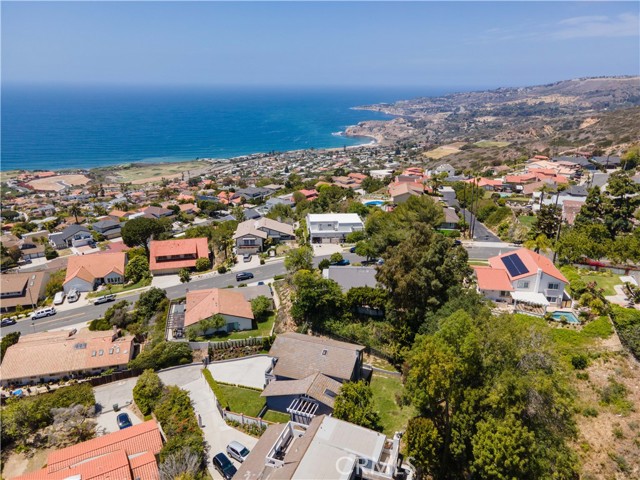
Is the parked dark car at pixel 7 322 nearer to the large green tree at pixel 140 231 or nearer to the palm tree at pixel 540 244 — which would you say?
the large green tree at pixel 140 231

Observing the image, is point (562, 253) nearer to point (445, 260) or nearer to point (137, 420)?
point (445, 260)

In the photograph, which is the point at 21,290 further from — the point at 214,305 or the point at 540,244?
the point at 540,244

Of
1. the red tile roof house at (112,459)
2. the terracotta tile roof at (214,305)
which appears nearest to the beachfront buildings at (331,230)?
the terracotta tile roof at (214,305)

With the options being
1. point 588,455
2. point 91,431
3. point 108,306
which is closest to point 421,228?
point 588,455

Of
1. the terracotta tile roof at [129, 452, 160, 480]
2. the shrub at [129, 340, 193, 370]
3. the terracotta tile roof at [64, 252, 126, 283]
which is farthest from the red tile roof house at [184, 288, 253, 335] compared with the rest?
the terracotta tile roof at [64, 252, 126, 283]

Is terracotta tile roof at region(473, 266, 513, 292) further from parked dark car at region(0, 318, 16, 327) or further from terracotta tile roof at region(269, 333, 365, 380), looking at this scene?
parked dark car at region(0, 318, 16, 327)

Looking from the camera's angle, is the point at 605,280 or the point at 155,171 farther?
the point at 155,171

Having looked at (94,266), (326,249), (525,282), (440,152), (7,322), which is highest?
(525,282)

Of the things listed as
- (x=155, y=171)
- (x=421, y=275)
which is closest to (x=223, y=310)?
(x=421, y=275)
